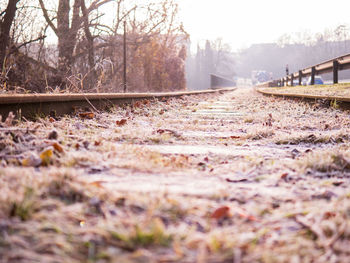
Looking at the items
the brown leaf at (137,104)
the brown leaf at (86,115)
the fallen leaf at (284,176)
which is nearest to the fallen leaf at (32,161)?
the fallen leaf at (284,176)

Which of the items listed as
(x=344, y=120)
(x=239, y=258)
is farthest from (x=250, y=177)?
(x=344, y=120)

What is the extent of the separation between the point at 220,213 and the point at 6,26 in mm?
8111

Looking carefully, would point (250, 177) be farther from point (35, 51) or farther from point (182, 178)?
point (35, 51)

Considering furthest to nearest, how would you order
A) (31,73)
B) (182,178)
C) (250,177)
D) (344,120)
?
(31,73) < (344,120) < (250,177) < (182,178)

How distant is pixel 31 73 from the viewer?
28.0ft

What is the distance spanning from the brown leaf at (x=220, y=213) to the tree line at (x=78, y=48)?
13.6 ft

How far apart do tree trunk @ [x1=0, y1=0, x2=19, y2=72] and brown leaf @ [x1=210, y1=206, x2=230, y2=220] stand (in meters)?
7.72

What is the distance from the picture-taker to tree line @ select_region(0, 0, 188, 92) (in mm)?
7904

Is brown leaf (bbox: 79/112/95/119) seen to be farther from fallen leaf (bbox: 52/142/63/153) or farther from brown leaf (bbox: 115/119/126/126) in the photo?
fallen leaf (bbox: 52/142/63/153)

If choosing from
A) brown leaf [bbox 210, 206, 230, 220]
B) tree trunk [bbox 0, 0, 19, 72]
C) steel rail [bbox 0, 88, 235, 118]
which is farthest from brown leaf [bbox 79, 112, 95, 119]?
tree trunk [bbox 0, 0, 19, 72]

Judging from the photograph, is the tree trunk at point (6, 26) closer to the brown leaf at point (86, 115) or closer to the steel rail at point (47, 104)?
the steel rail at point (47, 104)

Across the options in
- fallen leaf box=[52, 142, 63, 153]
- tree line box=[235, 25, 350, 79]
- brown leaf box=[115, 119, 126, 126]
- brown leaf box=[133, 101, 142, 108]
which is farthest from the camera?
tree line box=[235, 25, 350, 79]

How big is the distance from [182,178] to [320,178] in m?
0.71

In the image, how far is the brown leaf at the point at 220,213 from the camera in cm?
117
